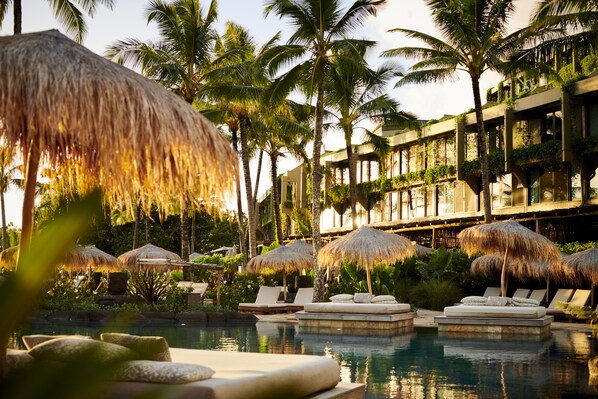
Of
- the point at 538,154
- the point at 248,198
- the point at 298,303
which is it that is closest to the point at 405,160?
the point at 538,154

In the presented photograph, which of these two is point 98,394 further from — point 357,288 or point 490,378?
point 357,288

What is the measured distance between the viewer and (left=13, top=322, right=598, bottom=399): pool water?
345 inches

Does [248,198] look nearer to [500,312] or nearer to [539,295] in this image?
[539,295]

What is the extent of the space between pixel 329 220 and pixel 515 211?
15.0 metres

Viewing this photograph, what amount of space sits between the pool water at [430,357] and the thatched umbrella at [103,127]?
1489 mm

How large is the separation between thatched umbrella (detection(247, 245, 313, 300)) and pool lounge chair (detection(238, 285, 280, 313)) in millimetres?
1422

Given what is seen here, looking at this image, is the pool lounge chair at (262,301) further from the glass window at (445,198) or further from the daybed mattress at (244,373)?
the daybed mattress at (244,373)

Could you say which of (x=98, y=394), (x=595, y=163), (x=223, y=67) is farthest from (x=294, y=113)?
(x=98, y=394)

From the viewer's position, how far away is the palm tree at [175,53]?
25.7 meters

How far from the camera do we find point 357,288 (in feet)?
79.9

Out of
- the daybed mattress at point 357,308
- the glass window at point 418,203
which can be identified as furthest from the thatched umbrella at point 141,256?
the glass window at point 418,203

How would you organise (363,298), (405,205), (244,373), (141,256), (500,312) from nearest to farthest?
(244,373) → (500,312) → (363,298) → (141,256) → (405,205)

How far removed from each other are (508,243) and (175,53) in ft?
46.8

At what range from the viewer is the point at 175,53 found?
26.9 meters
